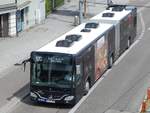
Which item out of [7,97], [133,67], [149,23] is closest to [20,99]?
[7,97]

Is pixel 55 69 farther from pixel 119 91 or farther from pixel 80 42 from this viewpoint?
pixel 119 91

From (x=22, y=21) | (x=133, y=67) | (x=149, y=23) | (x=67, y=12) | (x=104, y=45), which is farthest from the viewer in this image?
(x=67, y=12)

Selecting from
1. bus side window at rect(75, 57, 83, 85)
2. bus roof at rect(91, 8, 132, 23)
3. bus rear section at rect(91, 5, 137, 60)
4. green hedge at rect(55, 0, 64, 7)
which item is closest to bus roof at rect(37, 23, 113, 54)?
bus side window at rect(75, 57, 83, 85)

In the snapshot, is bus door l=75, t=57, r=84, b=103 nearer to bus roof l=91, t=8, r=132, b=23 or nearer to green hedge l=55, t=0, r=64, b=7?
bus roof l=91, t=8, r=132, b=23

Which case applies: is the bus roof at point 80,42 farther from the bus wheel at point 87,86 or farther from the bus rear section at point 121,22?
the bus wheel at point 87,86

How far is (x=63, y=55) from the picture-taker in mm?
24156

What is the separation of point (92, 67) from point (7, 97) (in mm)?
4505

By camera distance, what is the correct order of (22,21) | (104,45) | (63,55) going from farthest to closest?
(22,21) < (104,45) < (63,55)

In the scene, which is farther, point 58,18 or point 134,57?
point 58,18

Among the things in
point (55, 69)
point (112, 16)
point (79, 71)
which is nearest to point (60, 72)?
point (55, 69)

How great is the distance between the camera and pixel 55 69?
24219 millimetres

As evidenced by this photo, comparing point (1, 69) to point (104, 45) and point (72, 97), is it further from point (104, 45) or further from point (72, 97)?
point (72, 97)

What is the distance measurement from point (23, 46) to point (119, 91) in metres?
12.9

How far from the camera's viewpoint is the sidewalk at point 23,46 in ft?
88.8
